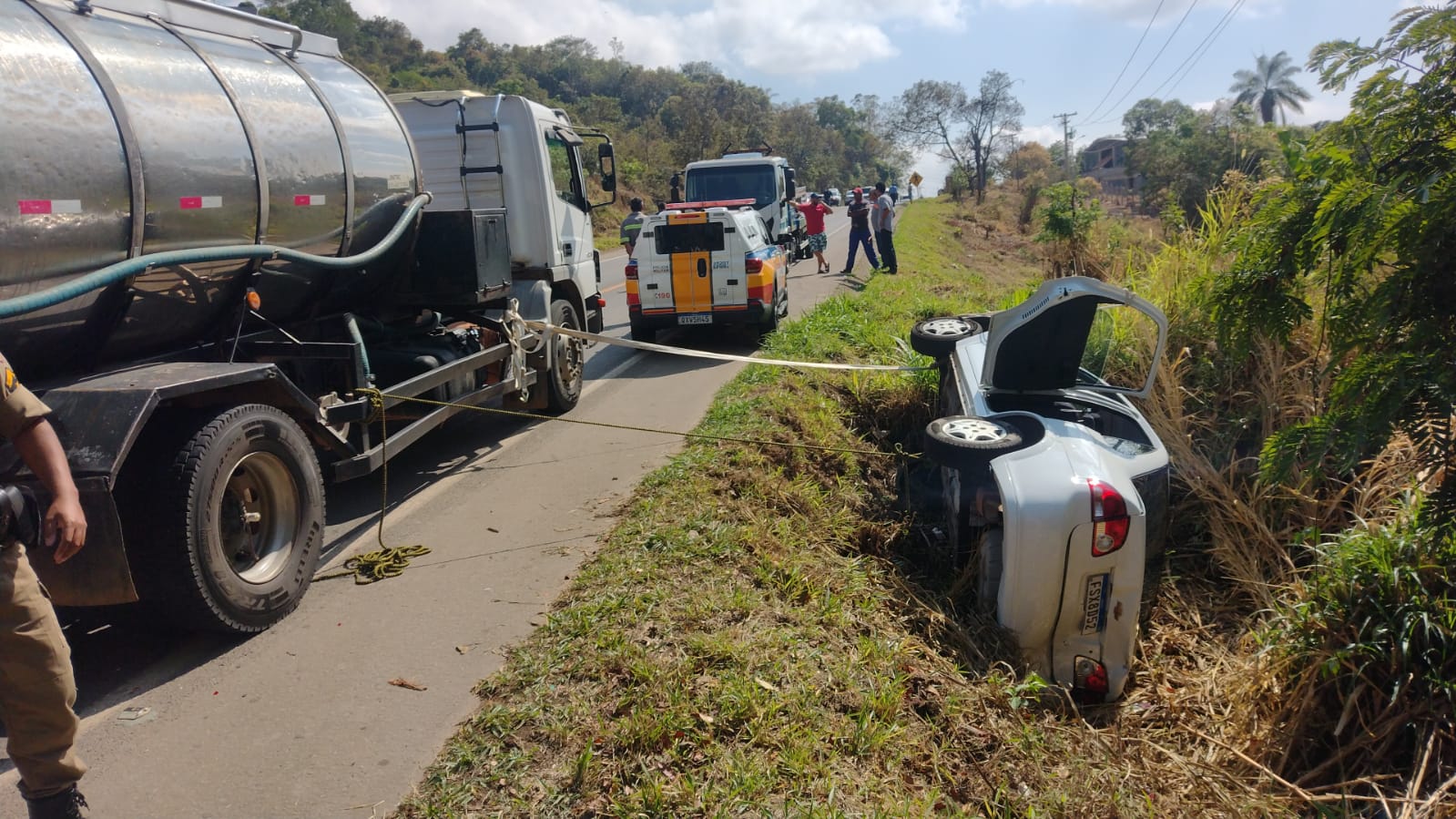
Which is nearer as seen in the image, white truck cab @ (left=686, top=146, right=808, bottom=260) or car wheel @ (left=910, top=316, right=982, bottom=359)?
car wheel @ (left=910, top=316, right=982, bottom=359)

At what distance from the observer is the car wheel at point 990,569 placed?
167 inches

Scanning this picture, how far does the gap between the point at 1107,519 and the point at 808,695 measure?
1.55 m

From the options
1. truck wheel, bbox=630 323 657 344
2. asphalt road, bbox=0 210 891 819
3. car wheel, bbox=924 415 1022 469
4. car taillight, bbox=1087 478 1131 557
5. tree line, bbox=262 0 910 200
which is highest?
tree line, bbox=262 0 910 200

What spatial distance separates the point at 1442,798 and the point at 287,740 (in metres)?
4.16

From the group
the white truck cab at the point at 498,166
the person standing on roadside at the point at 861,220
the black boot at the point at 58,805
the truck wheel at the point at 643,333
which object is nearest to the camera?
the black boot at the point at 58,805

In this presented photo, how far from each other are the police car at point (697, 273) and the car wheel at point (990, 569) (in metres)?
7.40

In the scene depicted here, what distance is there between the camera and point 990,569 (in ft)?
14.0

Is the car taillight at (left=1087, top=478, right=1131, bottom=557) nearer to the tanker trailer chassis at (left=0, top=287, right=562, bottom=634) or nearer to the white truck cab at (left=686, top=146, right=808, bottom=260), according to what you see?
the tanker trailer chassis at (left=0, top=287, right=562, bottom=634)

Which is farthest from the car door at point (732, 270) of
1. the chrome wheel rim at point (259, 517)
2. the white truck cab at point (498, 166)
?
the chrome wheel rim at point (259, 517)

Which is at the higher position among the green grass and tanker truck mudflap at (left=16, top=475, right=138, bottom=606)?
tanker truck mudflap at (left=16, top=475, right=138, bottom=606)

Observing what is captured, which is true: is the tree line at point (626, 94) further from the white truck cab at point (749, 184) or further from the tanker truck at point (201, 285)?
the tanker truck at point (201, 285)

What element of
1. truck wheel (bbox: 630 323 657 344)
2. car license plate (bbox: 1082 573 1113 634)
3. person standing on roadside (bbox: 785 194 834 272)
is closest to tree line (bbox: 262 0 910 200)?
person standing on roadside (bbox: 785 194 834 272)

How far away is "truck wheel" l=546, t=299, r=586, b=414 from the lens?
315 inches

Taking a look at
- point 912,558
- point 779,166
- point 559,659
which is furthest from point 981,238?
point 559,659
